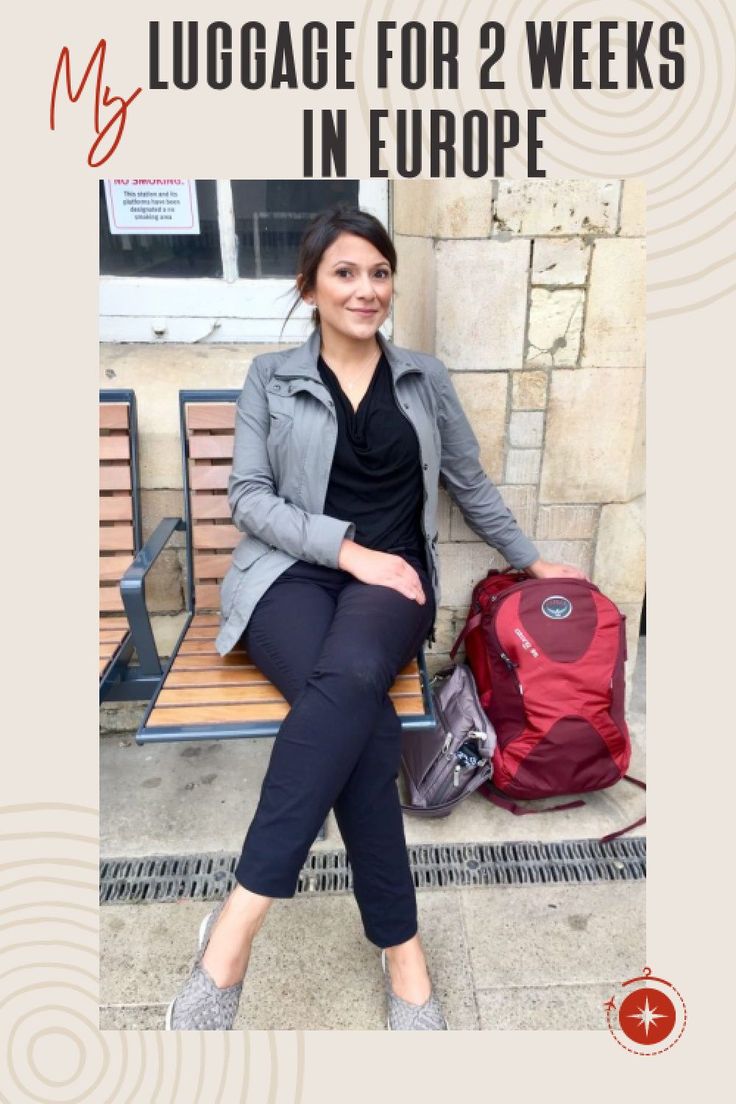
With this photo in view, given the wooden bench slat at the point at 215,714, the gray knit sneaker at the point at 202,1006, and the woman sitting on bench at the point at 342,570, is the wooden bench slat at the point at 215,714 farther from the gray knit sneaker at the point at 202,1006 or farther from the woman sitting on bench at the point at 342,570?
the gray knit sneaker at the point at 202,1006

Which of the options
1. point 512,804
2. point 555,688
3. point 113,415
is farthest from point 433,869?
point 113,415

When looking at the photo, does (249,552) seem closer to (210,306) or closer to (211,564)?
(211,564)

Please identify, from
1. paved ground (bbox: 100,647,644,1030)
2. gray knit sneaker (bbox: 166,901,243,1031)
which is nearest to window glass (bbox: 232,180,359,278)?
paved ground (bbox: 100,647,644,1030)

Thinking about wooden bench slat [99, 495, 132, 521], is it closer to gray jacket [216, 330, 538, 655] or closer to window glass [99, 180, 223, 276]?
gray jacket [216, 330, 538, 655]

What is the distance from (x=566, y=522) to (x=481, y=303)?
868mm

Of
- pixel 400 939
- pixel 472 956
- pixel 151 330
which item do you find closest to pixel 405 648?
pixel 400 939

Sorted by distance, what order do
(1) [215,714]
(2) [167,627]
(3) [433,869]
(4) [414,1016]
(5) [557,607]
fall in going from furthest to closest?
(2) [167,627] → (5) [557,607] → (3) [433,869] → (1) [215,714] → (4) [414,1016]

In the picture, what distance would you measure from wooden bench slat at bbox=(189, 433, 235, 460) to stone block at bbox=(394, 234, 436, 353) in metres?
0.80

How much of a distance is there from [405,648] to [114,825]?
1274 millimetres

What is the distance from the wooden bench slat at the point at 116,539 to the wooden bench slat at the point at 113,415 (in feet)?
1.25

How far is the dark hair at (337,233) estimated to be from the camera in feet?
6.88

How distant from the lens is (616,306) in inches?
97.7

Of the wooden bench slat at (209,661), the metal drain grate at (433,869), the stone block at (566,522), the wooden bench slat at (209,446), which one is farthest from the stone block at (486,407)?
the metal drain grate at (433,869)

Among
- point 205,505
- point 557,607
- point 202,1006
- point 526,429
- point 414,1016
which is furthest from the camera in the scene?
point 205,505
